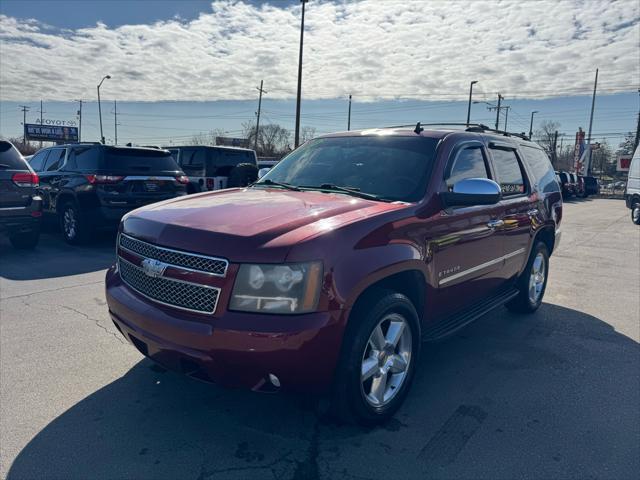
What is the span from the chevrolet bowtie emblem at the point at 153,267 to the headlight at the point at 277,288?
0.54 m

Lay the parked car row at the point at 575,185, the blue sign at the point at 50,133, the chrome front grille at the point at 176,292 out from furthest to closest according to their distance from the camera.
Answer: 1. the blue sign at the point at 50,133
2. the parked car row at the point at 575,185
3. the chrome front grille at the point at 176,292

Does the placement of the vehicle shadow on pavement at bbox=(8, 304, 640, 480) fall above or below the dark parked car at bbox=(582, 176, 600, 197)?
below

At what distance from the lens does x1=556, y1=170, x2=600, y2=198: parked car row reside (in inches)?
1101

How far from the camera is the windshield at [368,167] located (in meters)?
3.52

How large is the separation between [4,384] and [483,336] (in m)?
4.08

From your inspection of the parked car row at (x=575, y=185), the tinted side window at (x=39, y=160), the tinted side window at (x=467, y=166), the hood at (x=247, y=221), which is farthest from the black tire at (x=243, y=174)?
the parked car row at (x=575, y=185)

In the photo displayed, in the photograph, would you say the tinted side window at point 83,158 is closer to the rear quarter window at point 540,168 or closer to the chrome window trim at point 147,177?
the chrome window trim at point 147,177

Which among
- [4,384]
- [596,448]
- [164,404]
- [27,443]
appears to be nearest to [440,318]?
[596,448]

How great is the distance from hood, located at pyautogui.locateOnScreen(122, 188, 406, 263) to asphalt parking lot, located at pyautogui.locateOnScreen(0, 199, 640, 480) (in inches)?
43.5

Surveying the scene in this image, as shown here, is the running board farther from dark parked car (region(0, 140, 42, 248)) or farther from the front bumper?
dark parked car (region(0, 140, 42, 248))

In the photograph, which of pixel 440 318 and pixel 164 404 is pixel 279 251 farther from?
pixel 440 318

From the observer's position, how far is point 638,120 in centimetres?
4659

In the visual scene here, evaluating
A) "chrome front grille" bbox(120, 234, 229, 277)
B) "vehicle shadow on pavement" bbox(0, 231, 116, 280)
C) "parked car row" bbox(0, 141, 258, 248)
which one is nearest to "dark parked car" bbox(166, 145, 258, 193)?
"parked car row" bbox(0, 141, 258, 248)

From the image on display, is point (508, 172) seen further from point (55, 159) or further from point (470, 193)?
point (55, 159)
